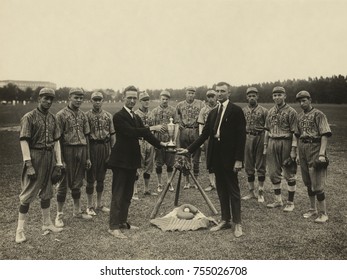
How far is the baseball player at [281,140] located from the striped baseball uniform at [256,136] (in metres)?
0.44

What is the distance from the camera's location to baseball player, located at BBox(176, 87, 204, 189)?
8.28 m

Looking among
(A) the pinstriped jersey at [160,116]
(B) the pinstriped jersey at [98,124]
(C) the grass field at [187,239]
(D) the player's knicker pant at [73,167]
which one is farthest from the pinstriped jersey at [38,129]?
(A) the pinstriped jersey at [160,116]

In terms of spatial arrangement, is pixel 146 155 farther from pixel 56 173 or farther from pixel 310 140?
pixel 310 140

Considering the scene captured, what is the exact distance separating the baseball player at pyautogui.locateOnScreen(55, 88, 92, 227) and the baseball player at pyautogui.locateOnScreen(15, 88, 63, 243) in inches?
19.6

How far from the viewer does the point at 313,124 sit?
5.97m

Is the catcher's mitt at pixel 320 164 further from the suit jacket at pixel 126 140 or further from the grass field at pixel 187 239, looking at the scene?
the suit jacket at pixel 126 140

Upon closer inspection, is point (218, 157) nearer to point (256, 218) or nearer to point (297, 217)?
A: point (256, 218)

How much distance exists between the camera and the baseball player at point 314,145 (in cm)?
584

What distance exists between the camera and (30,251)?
15.4 ft

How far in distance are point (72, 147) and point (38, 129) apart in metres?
0.89

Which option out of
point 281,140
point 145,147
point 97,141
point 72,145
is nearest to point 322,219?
point 281,140

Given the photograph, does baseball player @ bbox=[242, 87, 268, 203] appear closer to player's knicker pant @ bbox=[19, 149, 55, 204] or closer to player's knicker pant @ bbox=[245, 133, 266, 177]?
player's knicker pant @ bbox=[245, 133, 266, 177]

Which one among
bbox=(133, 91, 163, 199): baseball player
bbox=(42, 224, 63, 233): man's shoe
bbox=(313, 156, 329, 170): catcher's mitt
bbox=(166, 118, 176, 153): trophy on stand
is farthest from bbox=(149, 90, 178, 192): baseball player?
bbox=(313, 156, 329, 170): catcher's mitt
